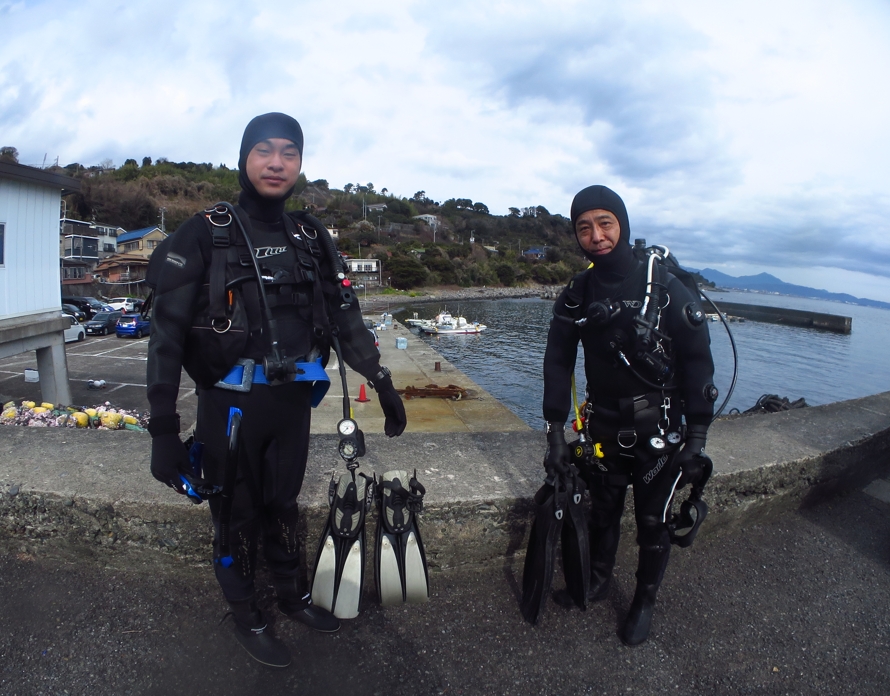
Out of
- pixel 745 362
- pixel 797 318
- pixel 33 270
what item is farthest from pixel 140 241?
pixel 797 318

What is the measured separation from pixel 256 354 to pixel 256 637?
1.01m

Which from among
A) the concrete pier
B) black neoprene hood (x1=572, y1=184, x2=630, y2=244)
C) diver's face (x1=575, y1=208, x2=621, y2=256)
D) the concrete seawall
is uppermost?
black neoprene hood (x1=572, y1=184, x2=630, y2=244)

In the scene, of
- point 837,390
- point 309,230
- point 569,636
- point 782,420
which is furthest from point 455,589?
point 837,390

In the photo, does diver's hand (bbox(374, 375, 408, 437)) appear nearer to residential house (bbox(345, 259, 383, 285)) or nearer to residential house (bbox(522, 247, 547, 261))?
residential house (bbox(345, 259, 383, 285))

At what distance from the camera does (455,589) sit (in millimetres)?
2340

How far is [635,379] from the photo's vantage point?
6.79 feet

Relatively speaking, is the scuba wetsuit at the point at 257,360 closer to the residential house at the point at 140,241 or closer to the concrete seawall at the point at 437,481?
the concrete seawall at the point at 437,481

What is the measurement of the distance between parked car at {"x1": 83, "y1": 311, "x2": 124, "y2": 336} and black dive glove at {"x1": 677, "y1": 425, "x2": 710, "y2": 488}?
30.9m

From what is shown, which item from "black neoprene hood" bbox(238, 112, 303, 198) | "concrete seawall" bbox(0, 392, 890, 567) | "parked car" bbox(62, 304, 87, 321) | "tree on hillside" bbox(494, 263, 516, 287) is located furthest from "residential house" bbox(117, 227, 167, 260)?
"tree on hillside" bbox(494, 263, 516, 287)

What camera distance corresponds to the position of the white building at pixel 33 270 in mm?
10570

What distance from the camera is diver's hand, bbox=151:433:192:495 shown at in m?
1.69

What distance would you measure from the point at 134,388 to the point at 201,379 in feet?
53.9

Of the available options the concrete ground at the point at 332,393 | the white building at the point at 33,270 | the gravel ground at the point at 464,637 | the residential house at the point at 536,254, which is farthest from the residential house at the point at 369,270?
the gravel ground at the point at 464,637

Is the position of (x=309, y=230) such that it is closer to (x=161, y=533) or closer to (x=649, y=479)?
(x=161, y=533)
